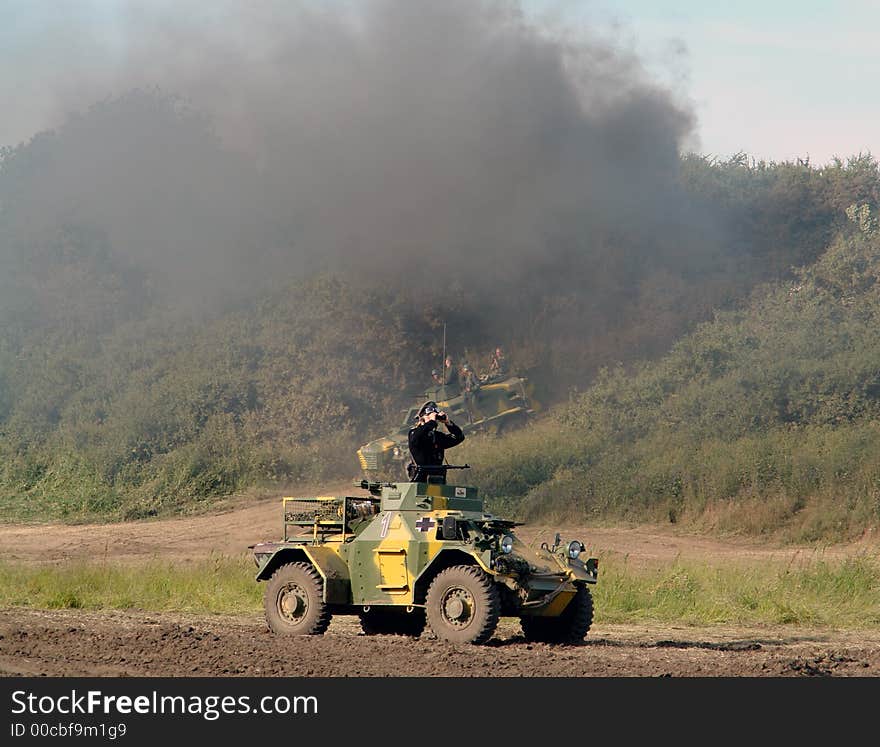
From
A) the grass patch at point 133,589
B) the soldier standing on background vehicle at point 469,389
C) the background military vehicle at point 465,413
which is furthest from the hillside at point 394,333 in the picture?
the grass patch at point 133,589

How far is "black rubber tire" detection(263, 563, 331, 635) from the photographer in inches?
535

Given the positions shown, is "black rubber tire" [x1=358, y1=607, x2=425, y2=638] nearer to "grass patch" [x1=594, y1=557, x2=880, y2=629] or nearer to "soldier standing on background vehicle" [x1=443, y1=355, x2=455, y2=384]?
"grass patch" [x1=594, y1=557, x2=880, y2=629]

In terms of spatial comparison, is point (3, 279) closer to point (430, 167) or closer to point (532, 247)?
point (430, 167)

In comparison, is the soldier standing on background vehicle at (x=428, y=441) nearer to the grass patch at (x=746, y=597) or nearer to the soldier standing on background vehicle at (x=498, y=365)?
the grass patch at (x=746, y=597)

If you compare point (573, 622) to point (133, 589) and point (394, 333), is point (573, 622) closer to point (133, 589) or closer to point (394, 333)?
point (133, 589)

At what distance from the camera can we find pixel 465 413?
30688mm

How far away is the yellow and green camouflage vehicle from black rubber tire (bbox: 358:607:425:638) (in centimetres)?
1

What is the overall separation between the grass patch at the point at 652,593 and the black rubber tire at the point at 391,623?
2874 mm

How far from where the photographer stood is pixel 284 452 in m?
31.6

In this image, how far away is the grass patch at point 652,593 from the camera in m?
16.3

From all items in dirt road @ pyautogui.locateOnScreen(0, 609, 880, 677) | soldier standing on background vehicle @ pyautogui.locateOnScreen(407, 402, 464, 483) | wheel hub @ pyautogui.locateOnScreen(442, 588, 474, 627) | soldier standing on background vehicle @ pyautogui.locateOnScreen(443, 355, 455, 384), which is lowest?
dirt road @ pyautogui.locateOnScreen(0, 609, 880, 677)

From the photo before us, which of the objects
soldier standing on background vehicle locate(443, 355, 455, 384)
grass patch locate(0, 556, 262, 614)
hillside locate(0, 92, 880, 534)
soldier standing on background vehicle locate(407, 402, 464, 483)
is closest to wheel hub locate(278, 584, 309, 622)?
soldier standing on background vehicle locate(407, 402, 464, 483)

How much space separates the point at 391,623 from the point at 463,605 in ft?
7.35

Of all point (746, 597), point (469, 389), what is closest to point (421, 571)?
point (746, 597)
